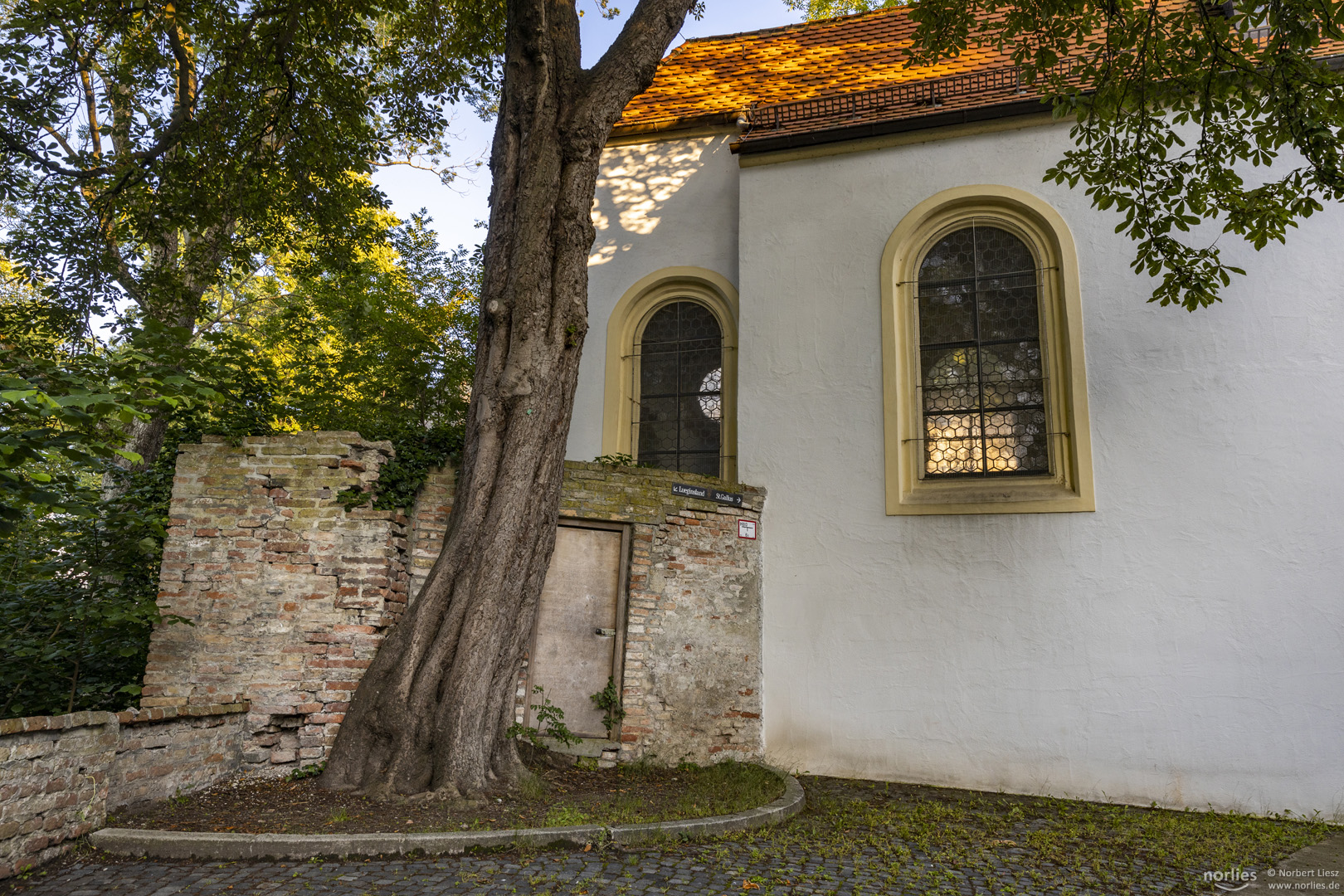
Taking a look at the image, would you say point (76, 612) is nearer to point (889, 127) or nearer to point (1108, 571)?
point (1108, 571)

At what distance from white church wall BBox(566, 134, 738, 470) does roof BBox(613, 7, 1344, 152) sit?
369mm

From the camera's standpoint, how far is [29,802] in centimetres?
421

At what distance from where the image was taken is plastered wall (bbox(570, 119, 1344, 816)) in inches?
273

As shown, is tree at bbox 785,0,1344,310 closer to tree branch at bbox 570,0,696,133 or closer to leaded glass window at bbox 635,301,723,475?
tree branch at bbox 570,0,696,133

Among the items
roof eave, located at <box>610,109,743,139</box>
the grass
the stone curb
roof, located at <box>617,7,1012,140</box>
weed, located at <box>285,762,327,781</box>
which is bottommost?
the grass

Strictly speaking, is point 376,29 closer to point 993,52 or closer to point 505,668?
point 993,52

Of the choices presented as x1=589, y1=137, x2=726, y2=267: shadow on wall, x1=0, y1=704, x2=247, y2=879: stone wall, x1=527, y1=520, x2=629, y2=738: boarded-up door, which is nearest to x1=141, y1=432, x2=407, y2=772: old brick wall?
x1=0, y1=704, x2=247, y2=879: stone wall

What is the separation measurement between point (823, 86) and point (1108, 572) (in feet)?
22.7

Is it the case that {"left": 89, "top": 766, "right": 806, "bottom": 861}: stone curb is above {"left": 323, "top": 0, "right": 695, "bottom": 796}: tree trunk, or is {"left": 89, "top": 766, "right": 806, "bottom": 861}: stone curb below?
below

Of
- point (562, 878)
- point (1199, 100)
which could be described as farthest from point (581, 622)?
point (1199, 100)

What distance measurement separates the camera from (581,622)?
7.70 m

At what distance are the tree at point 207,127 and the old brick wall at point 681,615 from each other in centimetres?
463

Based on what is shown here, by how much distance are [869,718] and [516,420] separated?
434 centimetres

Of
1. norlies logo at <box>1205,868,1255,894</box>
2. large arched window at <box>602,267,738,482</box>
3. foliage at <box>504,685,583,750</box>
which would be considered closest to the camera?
norlies logo at <box>1205,868,1255,894</box>
